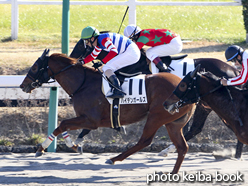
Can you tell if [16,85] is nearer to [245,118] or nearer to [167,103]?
[167,103]

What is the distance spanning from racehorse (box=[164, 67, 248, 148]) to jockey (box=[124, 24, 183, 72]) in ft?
5.14

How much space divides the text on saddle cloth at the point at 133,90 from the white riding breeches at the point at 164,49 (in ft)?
3.48

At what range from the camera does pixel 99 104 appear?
225 inches

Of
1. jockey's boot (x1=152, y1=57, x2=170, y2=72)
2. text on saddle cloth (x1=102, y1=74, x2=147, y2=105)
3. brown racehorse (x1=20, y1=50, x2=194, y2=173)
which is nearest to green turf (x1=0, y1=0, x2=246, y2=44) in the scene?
jockey's boot (x1=152, y1=57, x2=170, y2=72)

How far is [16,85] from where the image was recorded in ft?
23.2

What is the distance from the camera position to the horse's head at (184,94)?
5020mm

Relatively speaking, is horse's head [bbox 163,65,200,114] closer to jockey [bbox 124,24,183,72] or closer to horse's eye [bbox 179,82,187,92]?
horse's eye [bbox 179,82,187,92]

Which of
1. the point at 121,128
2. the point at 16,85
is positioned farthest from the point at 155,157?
the point at 16,85

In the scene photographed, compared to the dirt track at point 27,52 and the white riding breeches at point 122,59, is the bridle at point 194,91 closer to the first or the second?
the white riding breeches at point 122,59

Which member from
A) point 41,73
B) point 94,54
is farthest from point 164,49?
point 41,73

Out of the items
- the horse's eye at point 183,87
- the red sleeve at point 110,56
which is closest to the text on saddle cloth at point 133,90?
the red sleeve at point 110,56

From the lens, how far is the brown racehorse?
5539 millimetres

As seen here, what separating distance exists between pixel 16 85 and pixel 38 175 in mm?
2305
